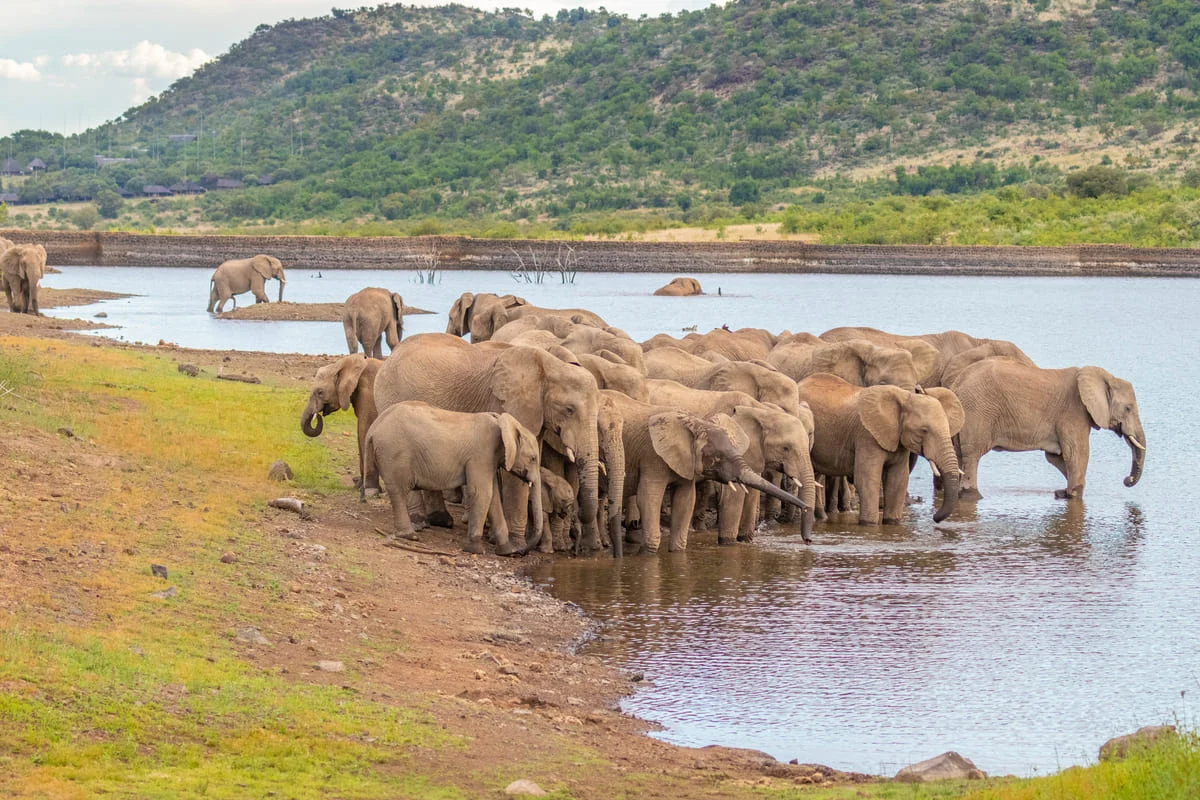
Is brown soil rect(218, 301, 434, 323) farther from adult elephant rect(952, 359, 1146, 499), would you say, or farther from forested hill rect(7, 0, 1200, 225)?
forested hill rect(7, 0, 1200, 225)

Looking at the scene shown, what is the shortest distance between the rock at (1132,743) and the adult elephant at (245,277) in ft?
144

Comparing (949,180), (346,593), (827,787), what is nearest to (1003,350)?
(346,593)

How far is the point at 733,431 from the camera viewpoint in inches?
658

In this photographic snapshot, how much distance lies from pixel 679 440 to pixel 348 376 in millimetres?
4144

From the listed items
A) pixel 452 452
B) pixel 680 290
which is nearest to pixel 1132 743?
pixel 452 452

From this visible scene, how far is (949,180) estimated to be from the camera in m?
127

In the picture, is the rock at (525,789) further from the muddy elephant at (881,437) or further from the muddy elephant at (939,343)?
the muddy elephant at (939,343)

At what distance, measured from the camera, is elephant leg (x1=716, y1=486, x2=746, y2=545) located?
57.2 ft

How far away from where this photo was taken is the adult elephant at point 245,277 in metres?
51.5

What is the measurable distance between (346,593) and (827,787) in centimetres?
522

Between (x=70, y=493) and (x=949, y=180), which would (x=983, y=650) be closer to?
(x=70, y=493)

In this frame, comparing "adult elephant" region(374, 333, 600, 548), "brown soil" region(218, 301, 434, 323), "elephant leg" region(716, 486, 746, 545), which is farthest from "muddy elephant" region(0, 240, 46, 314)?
"elephant leg" region(716, 486, 746, 545)

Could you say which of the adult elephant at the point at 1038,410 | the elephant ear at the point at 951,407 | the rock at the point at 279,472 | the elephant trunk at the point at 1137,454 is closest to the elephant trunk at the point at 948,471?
the elephant ear at the point at 951,407

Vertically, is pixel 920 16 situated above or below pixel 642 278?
above
